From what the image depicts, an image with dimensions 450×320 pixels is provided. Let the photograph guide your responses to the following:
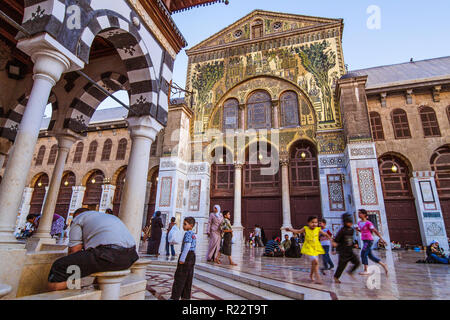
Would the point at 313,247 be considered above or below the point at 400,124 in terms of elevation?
below

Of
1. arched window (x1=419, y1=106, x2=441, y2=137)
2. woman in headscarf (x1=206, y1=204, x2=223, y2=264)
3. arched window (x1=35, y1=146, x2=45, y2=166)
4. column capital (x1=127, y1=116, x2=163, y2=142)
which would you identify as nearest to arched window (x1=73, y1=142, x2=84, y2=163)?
arched window (x1=35, y1=146, x2=45, y2=166)

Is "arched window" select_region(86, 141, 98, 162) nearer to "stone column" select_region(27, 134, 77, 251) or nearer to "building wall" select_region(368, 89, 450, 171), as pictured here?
"stone column" select_region(27, 134, 77, 251)

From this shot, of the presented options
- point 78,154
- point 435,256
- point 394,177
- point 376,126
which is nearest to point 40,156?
point 78,154

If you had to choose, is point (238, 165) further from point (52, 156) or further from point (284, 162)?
point (52, 156)

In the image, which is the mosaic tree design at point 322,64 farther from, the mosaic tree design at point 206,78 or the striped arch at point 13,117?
the striped arch at point 13,117

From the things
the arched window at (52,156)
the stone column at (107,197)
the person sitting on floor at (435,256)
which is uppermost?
the arched window at (52,156)

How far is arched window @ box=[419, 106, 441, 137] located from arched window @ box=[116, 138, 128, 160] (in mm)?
17057

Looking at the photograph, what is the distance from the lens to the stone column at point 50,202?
15.0 feet

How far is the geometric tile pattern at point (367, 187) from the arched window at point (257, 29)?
35.1 ft

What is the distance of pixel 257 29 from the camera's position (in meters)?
15.9

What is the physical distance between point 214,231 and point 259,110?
9.66 metres

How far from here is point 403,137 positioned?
11.7m

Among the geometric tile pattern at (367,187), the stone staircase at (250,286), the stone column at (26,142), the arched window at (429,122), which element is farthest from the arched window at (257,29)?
the stone staircase at (250,286)
